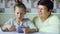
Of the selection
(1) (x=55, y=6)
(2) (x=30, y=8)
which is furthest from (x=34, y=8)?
(1) (x=55, y=6)

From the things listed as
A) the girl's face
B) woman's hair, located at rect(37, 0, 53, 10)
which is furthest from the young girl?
woman's hair, located at rect(37, 0, 53, 10)

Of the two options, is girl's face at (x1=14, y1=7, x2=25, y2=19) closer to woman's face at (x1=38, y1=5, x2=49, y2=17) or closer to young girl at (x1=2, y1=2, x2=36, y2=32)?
young girl at (x1=2, y1=2, x2=36, y2=32)

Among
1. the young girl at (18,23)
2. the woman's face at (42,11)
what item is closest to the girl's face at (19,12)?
the young girl at (18,23)

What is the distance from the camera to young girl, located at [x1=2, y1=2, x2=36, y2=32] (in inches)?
54.9

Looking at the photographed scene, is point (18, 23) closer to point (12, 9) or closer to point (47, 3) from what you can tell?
point (12, 9)

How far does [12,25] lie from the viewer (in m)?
1.40

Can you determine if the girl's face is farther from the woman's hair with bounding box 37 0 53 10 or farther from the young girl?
the woman's hair with bounding box 37 0 53 10

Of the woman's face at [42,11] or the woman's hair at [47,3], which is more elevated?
the woman's hair at [47,3]

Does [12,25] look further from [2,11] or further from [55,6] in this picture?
[55,6]

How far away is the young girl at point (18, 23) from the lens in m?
1.39

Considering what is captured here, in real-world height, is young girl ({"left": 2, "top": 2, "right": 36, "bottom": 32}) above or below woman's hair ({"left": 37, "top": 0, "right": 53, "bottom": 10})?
below

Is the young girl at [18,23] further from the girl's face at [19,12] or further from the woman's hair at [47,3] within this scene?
the woman's hair at [47,3]

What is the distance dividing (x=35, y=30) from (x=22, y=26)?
9 centimetres

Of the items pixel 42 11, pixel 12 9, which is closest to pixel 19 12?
pixel 12 9
